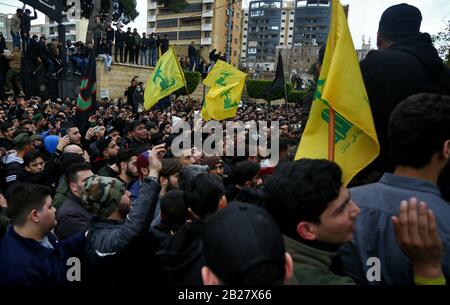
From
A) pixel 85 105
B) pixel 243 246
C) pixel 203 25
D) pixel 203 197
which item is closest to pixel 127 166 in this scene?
pixel 203 197

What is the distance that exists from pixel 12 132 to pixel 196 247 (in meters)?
5.78

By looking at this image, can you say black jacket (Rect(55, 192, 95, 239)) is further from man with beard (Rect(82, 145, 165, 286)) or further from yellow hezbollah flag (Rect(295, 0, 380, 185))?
yellow hezbollah flag (Rect(295, 0, 380, 185))

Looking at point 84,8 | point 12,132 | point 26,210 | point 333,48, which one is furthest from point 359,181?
point 84,8

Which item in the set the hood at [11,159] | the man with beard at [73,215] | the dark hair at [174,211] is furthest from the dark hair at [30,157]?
the dark hair at [174,211]

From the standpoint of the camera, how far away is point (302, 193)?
1430 millimetres

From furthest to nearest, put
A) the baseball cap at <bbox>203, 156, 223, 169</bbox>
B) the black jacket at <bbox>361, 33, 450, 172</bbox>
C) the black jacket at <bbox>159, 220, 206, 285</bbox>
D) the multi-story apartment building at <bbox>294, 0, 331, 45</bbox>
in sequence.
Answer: the multi-story apartment building at <bbox>294, 0, 331, 45</bbox> → the baseball cap at <bbox>203, 156, 223, 169</bbox> → the black jacket at <bbox>361, 33, 450, 172</bbox> → the black jacket at <bbox>159, 220, 206, 285</bbox>

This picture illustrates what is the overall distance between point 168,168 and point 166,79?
188 inches

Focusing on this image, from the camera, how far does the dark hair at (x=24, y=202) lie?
8.02ft

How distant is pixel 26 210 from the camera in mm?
2445

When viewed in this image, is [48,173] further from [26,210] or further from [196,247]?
[196,247]

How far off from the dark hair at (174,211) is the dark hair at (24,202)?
2.52 ft

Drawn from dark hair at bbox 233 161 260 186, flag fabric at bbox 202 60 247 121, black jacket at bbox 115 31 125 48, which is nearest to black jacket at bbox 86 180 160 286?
dark hair at bbox 233 161 260 186

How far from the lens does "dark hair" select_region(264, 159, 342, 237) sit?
1.43 meters

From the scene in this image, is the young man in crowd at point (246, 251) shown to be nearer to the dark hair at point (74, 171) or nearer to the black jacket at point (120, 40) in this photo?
the dark hair at point (74, 171)
